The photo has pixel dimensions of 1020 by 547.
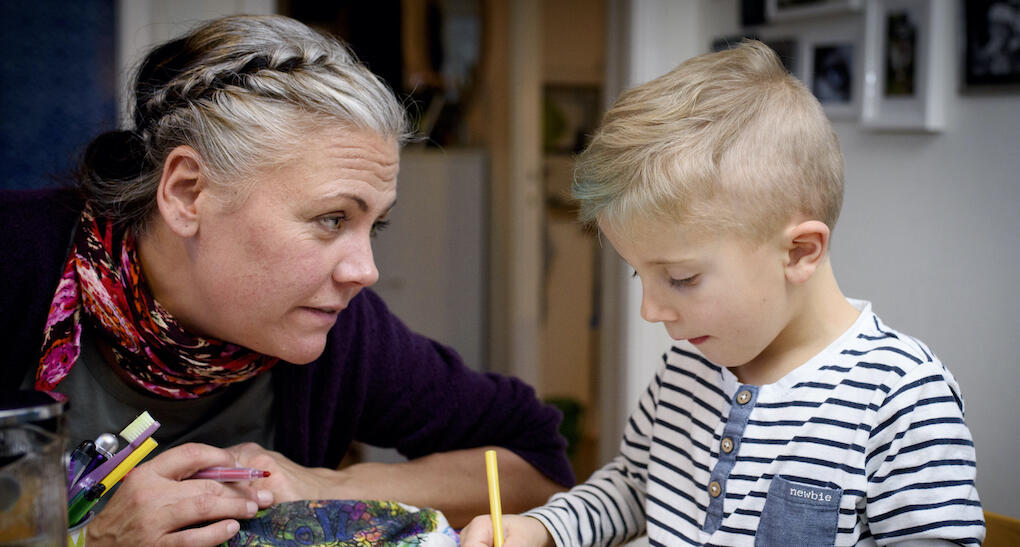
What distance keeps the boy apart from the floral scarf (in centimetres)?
42

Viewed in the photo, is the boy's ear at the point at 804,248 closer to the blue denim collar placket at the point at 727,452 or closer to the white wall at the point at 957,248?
the blue denim collar placket at the point at 727,452

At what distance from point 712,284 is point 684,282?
0.09 feet

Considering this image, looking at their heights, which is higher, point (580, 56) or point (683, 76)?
point (580, 56)

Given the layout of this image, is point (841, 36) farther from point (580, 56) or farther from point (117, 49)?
point (580, 56)

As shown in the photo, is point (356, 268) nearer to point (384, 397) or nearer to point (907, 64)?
point (384, 397)

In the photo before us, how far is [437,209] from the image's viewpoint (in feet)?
12.3

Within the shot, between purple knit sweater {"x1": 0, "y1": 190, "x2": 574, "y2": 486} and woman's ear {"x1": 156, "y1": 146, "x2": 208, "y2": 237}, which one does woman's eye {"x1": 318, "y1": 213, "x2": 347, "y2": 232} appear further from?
purple knit sweater {"x1": 0, "y1": 190, "x2": 574, "y2": 486}

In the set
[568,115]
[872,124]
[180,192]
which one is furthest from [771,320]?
[568,115]

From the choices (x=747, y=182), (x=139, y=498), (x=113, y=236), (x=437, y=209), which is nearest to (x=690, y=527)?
(x=747, y=182)

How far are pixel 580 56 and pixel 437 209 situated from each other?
151 cm

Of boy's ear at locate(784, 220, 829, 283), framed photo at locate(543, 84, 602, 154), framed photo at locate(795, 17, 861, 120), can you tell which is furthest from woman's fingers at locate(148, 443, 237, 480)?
framed photo at locate(543, 84, 602, 154)

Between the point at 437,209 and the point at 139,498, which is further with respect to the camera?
the point at 437,209

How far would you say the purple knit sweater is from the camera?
4.01 feet

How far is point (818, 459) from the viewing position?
2.81 feet
